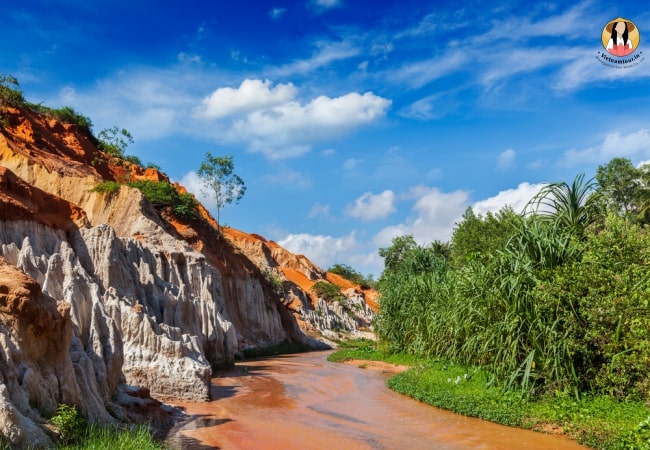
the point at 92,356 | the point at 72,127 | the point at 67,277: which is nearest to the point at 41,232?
the point at 67,277

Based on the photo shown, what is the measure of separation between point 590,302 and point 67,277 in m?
12.4

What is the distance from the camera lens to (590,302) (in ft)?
42.0

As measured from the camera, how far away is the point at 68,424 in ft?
26.9

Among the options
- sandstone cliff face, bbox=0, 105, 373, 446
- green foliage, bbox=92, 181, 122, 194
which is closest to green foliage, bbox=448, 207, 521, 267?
sandstone cliff face, bbox=0, 105, 373, 446

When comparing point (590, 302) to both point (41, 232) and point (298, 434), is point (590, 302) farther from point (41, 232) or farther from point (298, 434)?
point (41, 232)

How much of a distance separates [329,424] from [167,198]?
2812cm

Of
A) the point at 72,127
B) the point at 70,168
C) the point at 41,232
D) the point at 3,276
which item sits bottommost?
the point at 3,276

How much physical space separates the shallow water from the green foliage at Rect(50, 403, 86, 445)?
201cm

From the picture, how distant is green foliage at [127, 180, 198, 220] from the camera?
38.1 m

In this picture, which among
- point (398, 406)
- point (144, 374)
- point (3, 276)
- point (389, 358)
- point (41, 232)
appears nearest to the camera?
point (3, 276)

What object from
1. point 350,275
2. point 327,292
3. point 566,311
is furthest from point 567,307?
point 350,275

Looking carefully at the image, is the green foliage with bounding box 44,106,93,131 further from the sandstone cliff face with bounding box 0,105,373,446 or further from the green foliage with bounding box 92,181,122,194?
the green foliage with bounding box 92,181,122,194

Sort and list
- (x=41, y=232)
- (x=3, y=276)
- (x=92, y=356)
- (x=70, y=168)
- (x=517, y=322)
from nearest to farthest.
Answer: (x=3, y=276)
(x=92, y=356)
(x=517, y=322)
(x=41, y=232)
(x=70, y=168)

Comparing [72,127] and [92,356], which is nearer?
[92,356]
